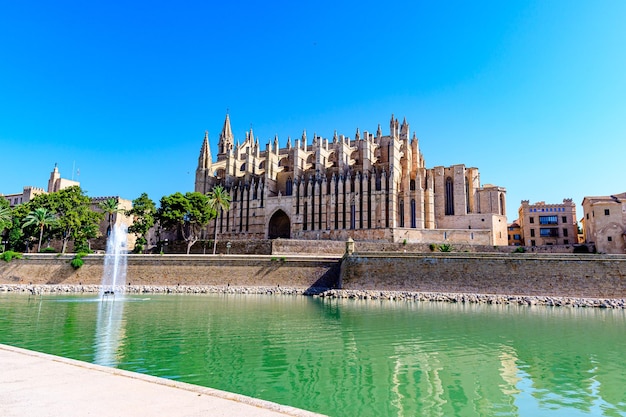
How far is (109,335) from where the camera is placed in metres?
14.3

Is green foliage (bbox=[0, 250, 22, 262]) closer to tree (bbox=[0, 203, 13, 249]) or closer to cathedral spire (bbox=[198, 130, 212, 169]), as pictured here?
tree (bbox=[0, 203, 13, 249])

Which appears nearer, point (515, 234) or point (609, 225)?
point (609, 225)

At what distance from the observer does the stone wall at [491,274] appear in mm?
27281

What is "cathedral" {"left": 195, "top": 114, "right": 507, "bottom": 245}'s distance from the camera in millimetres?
48750

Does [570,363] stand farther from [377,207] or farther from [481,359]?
[377,207]

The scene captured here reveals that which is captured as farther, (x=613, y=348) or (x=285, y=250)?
(x=285, y=250)

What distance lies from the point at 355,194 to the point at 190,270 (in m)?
23.2

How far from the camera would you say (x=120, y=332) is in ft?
48.6

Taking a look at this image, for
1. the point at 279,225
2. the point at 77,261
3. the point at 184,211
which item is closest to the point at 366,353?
the point at 77,261

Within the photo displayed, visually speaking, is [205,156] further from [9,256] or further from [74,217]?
[9,256]

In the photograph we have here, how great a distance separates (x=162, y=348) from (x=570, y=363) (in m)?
11.2

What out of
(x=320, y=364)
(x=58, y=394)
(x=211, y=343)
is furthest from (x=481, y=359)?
(x=58, y=394)

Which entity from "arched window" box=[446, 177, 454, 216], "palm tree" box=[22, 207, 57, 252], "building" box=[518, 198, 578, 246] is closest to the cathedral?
"arched window" box=[446, 177, 454, 216]

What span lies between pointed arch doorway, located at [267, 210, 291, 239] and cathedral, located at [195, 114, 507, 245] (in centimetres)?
13
